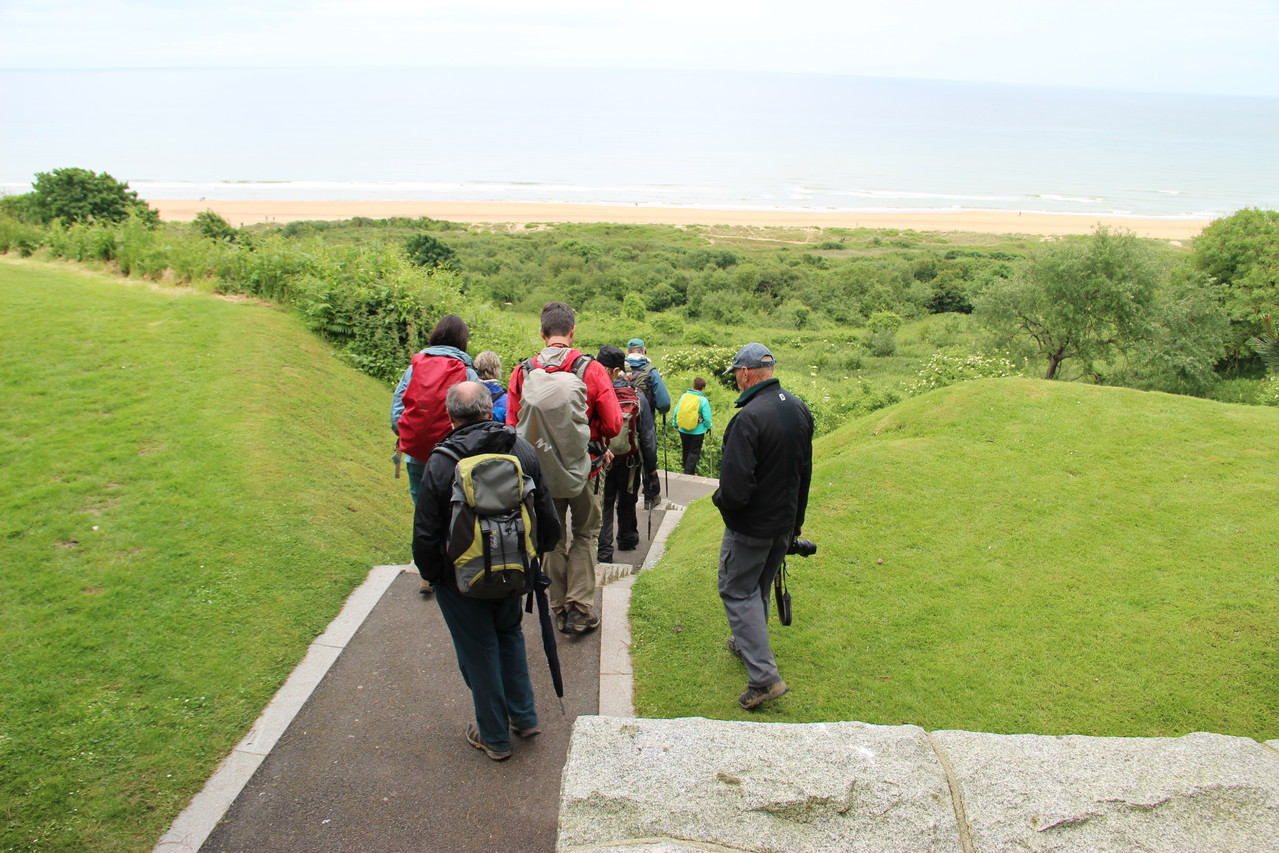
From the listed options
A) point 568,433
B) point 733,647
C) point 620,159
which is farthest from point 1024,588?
point 620,159

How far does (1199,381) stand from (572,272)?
2853 centimetres

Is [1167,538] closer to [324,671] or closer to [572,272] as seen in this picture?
[324,671]

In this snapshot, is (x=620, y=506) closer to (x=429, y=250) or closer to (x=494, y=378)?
(x=494, y=378)

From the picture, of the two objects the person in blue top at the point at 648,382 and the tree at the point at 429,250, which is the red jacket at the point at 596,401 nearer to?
the person in blue top at the point at 648,382

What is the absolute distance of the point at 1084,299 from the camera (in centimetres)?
2295

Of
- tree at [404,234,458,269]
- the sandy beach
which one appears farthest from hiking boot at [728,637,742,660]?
the sandy beach

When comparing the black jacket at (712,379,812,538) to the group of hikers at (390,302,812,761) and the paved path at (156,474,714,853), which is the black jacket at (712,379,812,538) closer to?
the group of hikers at (390,302,812,761)

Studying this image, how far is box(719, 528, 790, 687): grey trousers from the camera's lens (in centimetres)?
468

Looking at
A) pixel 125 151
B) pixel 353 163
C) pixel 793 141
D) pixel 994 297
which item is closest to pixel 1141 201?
pixel 793 141

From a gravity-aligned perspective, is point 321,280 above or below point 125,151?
below

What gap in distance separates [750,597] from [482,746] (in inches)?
71.7

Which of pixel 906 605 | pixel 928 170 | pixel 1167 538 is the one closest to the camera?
pixel 906 605

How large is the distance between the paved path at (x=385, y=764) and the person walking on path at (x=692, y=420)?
555 cm

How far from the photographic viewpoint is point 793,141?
122438 millimetres
